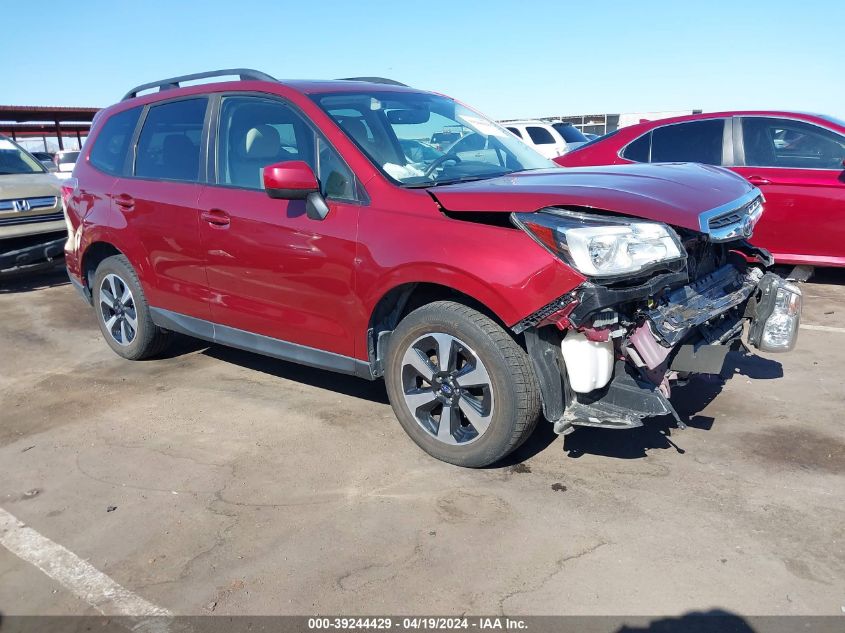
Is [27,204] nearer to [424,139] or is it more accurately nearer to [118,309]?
[118,309]

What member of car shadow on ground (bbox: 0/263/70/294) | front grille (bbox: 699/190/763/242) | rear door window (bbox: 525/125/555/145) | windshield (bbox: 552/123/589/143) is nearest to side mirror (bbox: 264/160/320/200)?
front grille (bbox: 699/190/763/242)

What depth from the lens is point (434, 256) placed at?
3279 millimetres

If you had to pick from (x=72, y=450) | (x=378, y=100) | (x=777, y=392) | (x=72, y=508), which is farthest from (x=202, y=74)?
(x=777, y=392)

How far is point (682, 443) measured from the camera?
371 centimetres

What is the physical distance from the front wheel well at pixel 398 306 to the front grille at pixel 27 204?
6056 mm

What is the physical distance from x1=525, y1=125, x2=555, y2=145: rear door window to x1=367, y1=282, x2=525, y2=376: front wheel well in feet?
46.6

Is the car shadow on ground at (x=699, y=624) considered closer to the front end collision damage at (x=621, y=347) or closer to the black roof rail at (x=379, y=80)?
the front end collision damage at (x=621, y=347)

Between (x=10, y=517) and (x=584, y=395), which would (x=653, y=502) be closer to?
(x=584, y=395)

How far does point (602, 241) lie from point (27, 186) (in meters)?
7.43

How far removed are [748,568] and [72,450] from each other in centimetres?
342

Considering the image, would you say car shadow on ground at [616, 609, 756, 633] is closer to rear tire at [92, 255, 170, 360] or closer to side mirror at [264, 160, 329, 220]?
side mirror at [264, 160, 329, 220]

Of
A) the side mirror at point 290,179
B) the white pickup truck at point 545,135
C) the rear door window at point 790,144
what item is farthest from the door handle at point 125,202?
the white pickup truck at point 545,135

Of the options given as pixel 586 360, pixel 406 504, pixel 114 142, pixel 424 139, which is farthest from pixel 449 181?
pixel 114 142

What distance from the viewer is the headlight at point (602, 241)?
2918 millimetres
